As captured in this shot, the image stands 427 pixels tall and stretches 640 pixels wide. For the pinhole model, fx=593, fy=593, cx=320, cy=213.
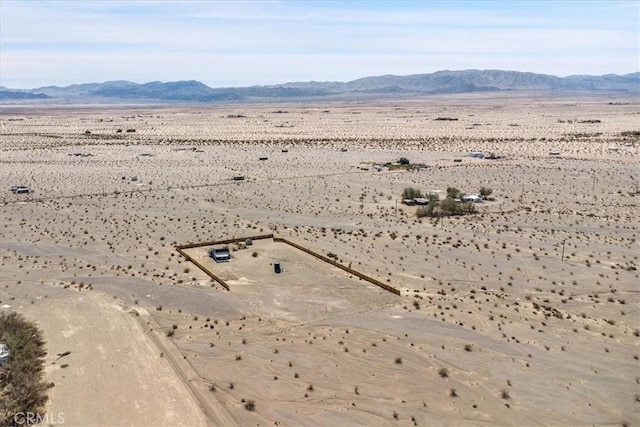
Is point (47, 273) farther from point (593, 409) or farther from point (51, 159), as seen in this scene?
point (51, 159)

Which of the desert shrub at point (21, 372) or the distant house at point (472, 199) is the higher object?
the distant house at point (472, 199)

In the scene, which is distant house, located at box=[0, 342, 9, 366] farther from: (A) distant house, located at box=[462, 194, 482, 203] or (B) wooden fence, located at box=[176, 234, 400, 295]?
(A) distant house, located at box=[462, 194, 482, 203]

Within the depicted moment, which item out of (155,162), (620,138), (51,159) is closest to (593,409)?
(155,162)

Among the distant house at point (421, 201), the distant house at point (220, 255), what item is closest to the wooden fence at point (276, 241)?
the distant house at point (220, 255)

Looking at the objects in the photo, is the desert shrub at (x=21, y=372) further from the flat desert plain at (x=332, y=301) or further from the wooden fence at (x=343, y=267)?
the wooden fence at (x=343, y=267)

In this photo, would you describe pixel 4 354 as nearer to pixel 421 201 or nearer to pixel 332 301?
pixel 332 301

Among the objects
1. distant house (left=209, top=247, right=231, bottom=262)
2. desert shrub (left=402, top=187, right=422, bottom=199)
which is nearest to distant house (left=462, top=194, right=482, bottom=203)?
desert shrub (left=402, top=187, right=422, bottom=199)

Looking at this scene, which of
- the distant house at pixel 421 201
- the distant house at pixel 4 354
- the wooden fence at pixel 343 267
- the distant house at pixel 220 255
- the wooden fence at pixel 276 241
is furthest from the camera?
the distant house at pixel 421 201
